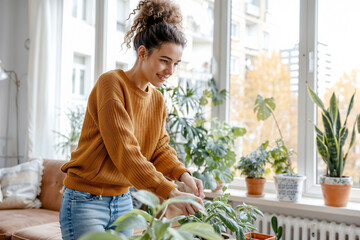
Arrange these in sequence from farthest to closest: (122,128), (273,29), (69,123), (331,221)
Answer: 1. (69,123)
2. (273,29)
3. (331,221)
4. (122,128)

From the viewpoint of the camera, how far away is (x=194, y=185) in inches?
50.8

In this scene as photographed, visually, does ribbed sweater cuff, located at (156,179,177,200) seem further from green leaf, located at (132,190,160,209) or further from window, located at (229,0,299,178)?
window, located at (229,0,299,178)

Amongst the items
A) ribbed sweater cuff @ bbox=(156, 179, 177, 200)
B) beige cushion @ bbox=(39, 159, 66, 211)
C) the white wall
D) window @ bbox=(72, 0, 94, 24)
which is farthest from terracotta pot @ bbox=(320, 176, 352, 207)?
the white wall

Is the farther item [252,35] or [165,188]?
[252,35]

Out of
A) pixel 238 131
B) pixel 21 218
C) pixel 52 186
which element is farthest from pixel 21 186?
pixel 238 131

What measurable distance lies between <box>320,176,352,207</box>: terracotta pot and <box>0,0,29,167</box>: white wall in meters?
3.26

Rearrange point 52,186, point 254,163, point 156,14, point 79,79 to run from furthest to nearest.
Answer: point 79,79 < point 52,186 < point 254,163 < point 156,14

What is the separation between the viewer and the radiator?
2.24 meters

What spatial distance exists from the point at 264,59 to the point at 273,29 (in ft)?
0.79

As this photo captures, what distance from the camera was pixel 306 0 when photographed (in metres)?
2.77

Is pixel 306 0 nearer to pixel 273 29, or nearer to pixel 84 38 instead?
pixel 273 29

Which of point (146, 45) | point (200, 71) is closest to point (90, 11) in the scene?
point (200, 71)

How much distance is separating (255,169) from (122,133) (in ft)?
5.26

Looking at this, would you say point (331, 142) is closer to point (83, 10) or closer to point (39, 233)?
point (39, 233)
